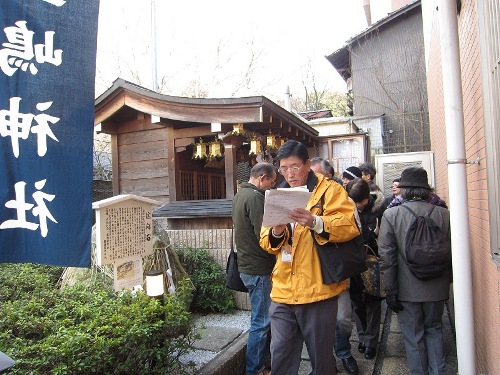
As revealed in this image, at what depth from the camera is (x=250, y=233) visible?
13.7 ft

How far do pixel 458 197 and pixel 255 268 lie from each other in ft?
6.82

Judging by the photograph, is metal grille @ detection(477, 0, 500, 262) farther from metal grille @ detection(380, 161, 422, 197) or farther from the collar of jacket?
metal grille @ detection(380, 161, 422, 197)

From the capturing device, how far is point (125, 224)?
172 inches

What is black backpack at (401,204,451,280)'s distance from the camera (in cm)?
358

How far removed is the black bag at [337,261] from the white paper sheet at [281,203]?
416 millimetres

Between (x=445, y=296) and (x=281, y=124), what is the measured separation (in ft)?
18.3

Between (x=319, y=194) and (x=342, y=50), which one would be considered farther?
(x=342, y=50)

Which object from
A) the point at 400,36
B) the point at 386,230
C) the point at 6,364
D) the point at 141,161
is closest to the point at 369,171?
the point at 386,230

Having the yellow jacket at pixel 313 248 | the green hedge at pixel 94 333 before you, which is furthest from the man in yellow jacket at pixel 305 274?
the green hedge at pixel 94 333

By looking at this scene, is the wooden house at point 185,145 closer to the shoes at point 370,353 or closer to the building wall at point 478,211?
the shoes at point 370,353

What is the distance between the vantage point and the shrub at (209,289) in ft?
19.9

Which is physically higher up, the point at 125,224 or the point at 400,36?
the point at 400,36

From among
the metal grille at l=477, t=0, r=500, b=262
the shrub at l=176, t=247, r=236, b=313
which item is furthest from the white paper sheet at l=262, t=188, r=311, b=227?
the shrub at l=176, t=247, r=236, b=313

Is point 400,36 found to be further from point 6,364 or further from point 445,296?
point 6,364
